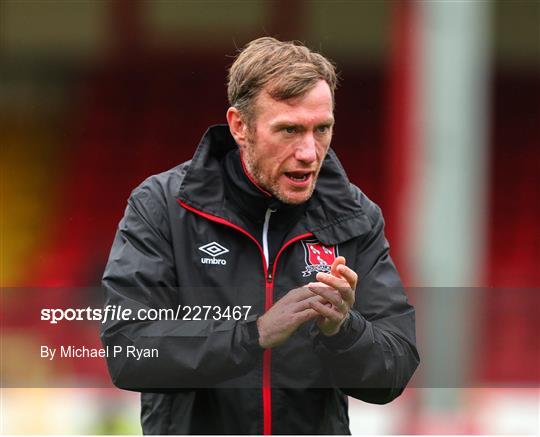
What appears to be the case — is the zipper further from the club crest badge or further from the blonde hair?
the blonde hair

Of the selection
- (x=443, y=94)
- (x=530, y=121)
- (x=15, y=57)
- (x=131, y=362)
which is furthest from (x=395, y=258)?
(x=530, y=121)

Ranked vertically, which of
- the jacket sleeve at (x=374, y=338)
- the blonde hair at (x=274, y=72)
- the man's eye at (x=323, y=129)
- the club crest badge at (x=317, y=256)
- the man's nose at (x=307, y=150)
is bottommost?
the jacket sleeve at (x=374, y=338)

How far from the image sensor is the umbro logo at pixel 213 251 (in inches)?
51.9

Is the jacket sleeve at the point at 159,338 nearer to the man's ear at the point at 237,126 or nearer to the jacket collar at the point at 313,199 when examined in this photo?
the jacket collar at the point at 313,199

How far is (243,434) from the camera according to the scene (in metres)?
1.30

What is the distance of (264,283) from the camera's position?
1.33 meters

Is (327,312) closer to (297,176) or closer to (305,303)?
(305,303)

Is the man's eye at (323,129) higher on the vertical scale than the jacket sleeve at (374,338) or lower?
higher

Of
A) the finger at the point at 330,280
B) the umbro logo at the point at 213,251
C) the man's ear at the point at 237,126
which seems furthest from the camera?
the man's ear at the point at 237,126

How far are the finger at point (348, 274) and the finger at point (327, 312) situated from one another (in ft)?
0.15

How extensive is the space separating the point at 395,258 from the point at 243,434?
0.79m

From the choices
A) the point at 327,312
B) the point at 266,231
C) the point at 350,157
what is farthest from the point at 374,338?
the point at 350,157

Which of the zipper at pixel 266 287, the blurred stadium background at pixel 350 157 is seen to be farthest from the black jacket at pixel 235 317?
the blurred stadium background at pixel 350 157

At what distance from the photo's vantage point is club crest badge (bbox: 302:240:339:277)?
53.1 inches
